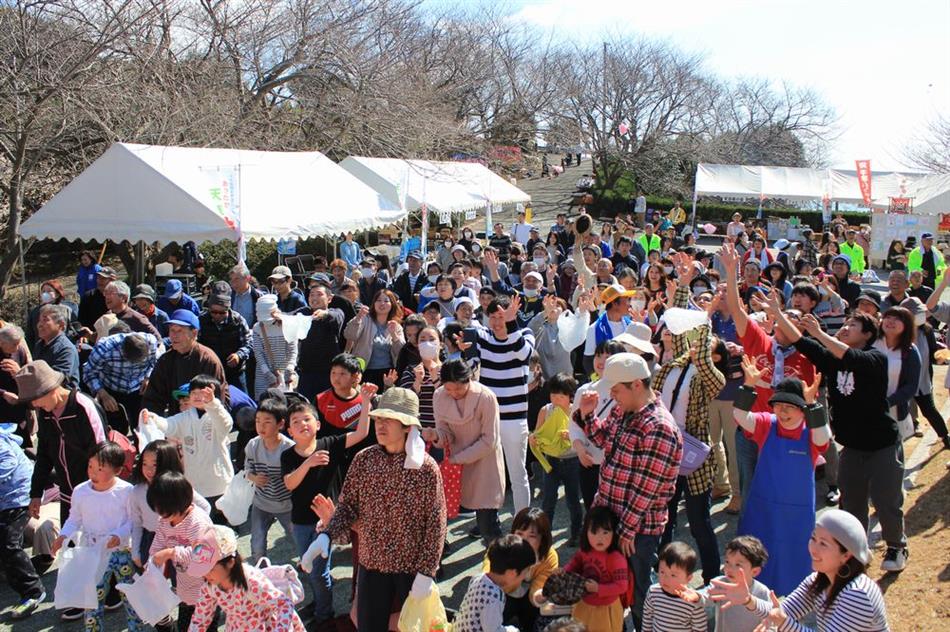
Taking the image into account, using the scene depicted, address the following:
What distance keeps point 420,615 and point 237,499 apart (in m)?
1.71

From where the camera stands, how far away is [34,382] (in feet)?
16.7

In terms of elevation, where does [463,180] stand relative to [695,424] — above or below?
above

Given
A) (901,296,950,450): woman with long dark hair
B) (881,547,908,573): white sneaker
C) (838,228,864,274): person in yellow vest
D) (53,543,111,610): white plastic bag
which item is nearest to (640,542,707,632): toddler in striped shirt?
(881,547,908,573): white sneaker

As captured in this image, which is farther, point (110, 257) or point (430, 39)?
point (430, 39)

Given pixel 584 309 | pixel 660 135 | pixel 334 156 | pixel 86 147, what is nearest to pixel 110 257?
pixel 334 156

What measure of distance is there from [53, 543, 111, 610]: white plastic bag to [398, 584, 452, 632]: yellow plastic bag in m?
1.83

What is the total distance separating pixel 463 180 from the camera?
Answer: 65.9 feet

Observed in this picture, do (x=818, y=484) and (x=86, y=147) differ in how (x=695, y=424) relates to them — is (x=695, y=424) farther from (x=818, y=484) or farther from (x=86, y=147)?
(x=86, y=147)

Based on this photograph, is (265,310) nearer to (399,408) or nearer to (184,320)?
(184,320)

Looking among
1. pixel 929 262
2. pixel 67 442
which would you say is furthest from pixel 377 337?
pixel 929 262

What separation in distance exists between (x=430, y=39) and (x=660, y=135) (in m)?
17.1

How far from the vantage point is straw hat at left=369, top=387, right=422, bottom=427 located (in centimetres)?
388

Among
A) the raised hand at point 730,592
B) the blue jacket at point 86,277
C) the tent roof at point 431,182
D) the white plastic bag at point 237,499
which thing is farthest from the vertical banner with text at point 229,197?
the raised hand at point 730,592

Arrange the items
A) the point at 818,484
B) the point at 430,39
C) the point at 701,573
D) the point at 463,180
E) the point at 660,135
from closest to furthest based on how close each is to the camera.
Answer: the point at 701,573 → the point at 818,484 → the point at 463,180 → the point at 430,39 → the point at 660,135
